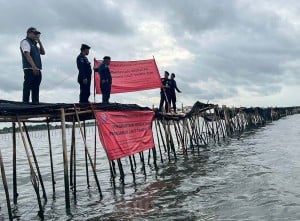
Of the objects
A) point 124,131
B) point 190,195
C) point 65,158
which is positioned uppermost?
point 124,131

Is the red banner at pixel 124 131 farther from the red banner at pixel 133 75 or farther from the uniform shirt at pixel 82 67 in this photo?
the red banner at pixel 133 75

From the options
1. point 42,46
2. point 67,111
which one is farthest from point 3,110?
point 42,46

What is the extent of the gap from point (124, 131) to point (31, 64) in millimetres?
3117

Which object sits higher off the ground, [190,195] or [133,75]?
[133,75]

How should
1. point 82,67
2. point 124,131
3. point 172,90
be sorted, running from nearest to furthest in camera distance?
point 124,131
point 82,67
point 172,90

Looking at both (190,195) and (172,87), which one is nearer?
(190,195)

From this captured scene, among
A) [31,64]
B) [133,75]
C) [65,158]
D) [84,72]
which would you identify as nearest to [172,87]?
[133,75]

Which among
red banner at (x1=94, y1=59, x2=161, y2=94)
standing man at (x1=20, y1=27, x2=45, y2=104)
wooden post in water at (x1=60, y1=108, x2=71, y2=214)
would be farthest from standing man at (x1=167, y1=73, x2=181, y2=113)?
wooden post in water at (x1=60, y1=108, x2=71, y2=214)

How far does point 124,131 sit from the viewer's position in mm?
10938

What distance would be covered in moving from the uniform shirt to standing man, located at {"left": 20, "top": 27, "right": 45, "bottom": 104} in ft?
5.74

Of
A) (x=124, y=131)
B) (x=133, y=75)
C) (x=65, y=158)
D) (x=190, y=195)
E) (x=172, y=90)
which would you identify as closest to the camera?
(x=65, y=158)

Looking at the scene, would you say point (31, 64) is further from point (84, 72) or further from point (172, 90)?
point (172, 90)

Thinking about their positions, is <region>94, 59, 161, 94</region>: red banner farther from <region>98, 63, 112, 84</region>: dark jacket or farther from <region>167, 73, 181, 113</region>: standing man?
<region>167, 73, 181, 113</region>: standing man

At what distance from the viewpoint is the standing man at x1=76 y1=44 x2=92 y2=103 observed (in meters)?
11.5
